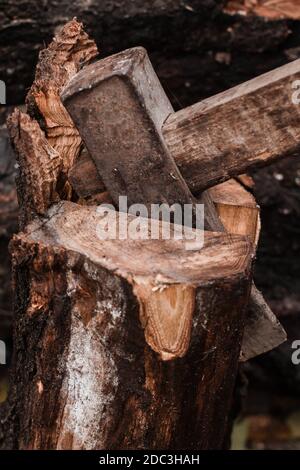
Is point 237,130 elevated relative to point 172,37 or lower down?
lower down

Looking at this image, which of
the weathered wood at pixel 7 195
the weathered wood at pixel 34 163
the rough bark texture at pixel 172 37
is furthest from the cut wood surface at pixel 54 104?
the weathered wood at pixel 7 195

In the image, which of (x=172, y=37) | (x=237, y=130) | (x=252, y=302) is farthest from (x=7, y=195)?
(x=237, y=130)

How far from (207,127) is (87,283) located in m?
0.54

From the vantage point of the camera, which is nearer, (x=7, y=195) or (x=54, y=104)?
(x=54, y=104)

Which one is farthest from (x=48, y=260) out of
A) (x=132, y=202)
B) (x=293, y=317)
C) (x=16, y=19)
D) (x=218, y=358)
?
(x=293, y=317)

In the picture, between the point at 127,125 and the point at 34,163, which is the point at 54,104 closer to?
the point at 34,163

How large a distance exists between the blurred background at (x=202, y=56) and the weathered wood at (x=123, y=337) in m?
1.65

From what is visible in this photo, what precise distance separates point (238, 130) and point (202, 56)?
5.84 feet

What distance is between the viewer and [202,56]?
3.62 metres

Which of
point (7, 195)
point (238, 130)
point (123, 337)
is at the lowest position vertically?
point (7, 195)

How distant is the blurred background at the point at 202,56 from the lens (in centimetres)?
337

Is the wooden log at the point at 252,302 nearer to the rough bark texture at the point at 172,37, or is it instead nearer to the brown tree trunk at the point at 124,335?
the brown tree trunk at the point at 124,335
